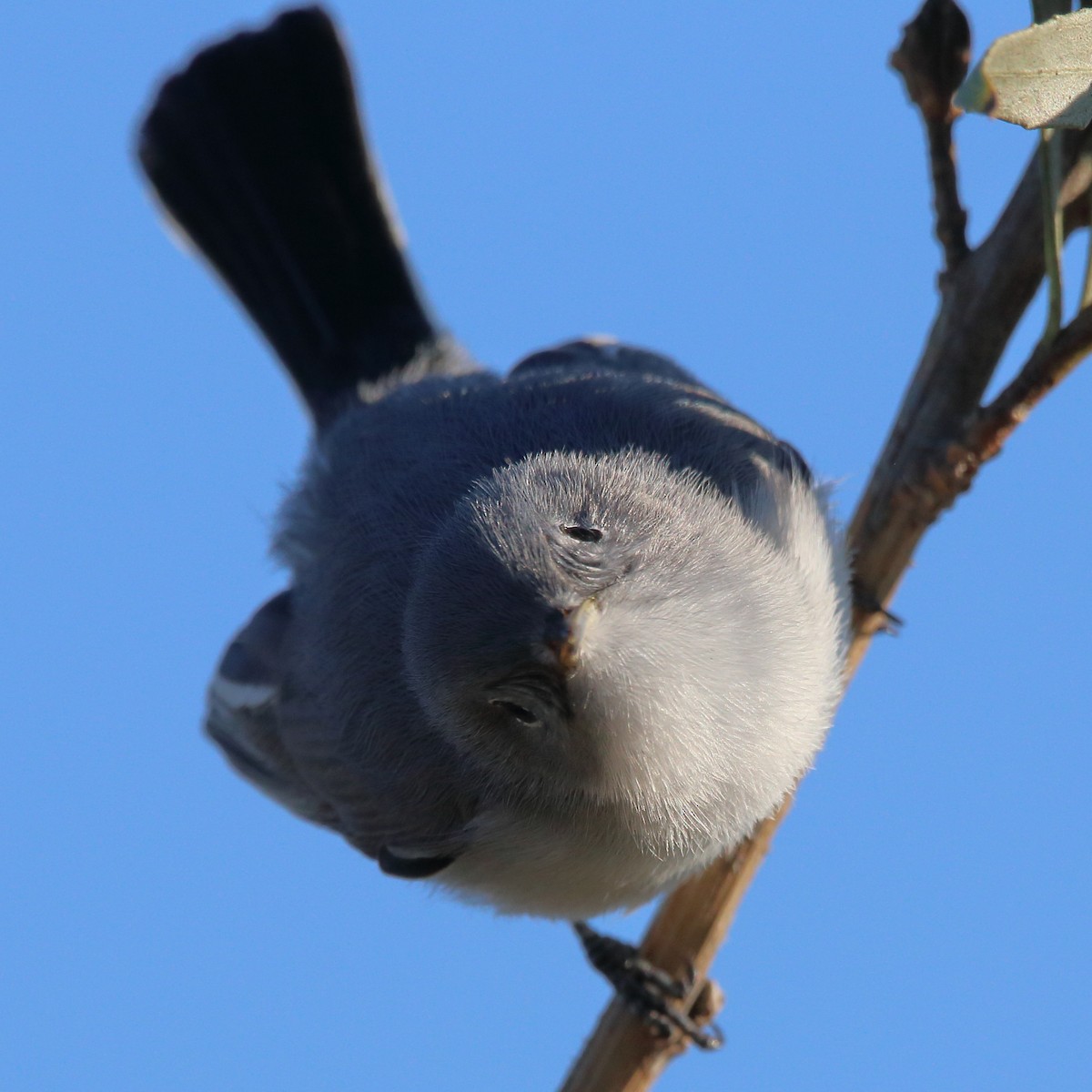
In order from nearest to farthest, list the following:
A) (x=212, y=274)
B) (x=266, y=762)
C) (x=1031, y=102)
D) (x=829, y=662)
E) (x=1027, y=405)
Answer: (x=1031, y=102)
(x=1027, y=405)
(x=829, y=662)
(x=266, y=762)
(x=212, y=274)

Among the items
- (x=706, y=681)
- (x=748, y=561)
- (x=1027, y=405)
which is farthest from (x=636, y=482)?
(x=1027, y=405)

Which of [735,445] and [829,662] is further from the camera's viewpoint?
[735,445]

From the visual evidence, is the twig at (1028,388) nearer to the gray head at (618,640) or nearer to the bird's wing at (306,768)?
the gray head at (618,640)

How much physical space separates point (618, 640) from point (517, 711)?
0.85 feet

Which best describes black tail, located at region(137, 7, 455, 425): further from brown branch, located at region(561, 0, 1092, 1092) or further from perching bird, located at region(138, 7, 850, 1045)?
brown branch, located at region(561, 0, 1092, 1092)

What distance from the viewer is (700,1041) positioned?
3428 mm

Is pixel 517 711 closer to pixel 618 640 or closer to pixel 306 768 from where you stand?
pixel 618 640

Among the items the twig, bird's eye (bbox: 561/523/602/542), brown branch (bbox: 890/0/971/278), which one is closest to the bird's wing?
bird's eye (bbox: 561/523/602/542)

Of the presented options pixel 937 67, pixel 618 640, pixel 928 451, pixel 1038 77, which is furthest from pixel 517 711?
pixel 937 67

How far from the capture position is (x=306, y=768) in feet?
11.8

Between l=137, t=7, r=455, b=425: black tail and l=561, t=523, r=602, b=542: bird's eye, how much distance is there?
234 centimetres

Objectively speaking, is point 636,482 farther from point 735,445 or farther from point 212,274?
point 212,274

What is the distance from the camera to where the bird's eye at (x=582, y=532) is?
2.33m

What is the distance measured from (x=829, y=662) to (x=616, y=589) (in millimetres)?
746
